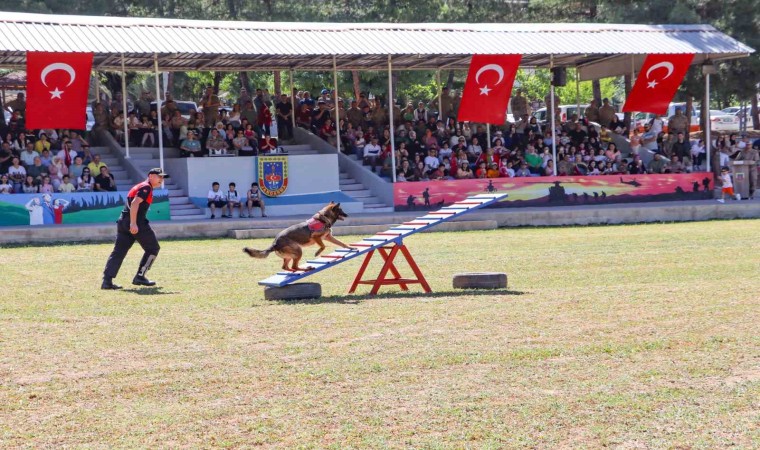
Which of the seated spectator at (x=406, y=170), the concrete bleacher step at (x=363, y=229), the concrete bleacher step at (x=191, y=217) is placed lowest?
the concrete bleacher step at (x=363, y=229)

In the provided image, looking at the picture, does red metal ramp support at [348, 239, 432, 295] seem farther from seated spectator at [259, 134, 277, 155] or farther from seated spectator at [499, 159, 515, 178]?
seated spectator at [499, 159, 515, 178]

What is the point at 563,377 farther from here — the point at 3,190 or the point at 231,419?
the point at 3,190

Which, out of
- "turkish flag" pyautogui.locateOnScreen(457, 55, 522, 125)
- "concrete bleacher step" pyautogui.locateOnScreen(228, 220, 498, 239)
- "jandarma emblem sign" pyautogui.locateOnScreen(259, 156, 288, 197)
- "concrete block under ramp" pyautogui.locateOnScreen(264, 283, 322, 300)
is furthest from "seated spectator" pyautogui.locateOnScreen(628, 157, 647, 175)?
"concrete block under ramp" pyautogui.locateOnScreen(264, 283, 322, 300)

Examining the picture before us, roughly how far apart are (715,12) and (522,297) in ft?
85.5

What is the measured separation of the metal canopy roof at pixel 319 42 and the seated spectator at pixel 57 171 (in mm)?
2480

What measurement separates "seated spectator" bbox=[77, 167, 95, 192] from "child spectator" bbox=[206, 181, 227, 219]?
254cm

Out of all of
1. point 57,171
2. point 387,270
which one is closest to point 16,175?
point 57,171

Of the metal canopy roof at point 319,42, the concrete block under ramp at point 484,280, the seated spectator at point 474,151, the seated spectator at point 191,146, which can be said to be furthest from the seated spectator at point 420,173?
the concrete block under ramp at point 484,280

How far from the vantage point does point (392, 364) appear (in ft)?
26.7

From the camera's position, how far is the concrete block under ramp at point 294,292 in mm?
11664

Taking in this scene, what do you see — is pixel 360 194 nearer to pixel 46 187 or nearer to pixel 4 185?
pixel 46 187

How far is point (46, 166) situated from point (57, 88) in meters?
1.96

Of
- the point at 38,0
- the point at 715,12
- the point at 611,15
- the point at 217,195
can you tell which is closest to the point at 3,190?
the point at 217,195

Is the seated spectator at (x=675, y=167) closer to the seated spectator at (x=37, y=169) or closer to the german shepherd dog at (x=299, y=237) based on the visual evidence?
the seated spectator at (x=37, y=169)
